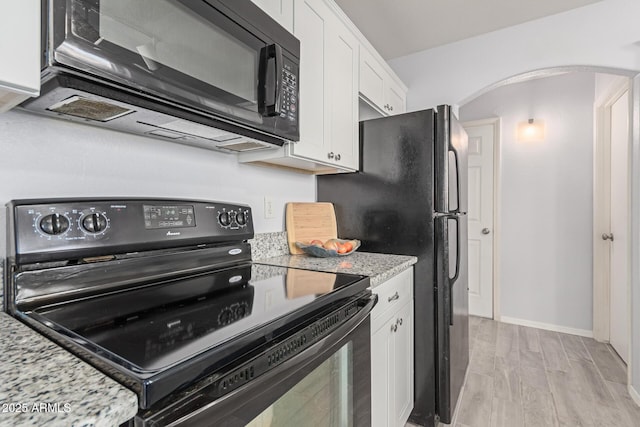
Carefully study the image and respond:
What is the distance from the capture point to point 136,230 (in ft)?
3.18

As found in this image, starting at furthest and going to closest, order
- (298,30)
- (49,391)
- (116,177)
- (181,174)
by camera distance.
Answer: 1. (298,30)
2. (181,174)
3. (116,177)
4. (49,391)

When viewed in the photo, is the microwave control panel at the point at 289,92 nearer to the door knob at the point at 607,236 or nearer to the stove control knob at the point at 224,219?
the stove control knob at the point at 224,219

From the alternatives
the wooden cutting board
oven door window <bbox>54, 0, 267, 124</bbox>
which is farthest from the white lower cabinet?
oven door window <bbox>54, 0, 267, 124</bbox>

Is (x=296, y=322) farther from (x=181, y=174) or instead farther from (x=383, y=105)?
(x=383, y=105)

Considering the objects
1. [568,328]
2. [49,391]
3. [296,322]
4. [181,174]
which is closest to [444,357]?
[296,322]

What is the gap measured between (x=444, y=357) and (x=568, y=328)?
2.26m

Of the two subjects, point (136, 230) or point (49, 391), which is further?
point (136, 230)

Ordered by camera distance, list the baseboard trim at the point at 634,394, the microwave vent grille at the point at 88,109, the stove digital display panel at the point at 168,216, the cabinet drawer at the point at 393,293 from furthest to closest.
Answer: the baseboard trim at the point at 634,394, the cabinet drawer at the point at 393,293, the stove digital display panel at the point at 168,216, the microwave vent grille at the point at 88,109

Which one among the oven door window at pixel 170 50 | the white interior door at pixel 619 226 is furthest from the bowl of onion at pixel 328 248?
the white interior door at pixel 619 226

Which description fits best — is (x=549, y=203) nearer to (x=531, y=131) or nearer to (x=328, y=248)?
(x=531, y=131)

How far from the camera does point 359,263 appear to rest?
1539 mm

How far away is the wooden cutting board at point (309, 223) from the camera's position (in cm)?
179

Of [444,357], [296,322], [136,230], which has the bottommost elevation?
[444,357]

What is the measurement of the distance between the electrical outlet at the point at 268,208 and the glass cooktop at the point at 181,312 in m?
0.54
